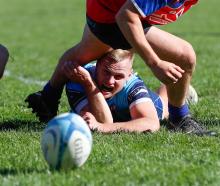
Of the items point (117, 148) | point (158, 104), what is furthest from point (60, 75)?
point (117, 148)

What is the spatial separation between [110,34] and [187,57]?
27.5 inches

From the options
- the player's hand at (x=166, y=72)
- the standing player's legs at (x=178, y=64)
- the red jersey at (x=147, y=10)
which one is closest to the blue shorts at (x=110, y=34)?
the red jersey at (x=147, y=10)

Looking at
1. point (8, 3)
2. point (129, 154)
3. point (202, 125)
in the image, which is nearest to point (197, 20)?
point (8, 3)

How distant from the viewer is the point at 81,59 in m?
6.57

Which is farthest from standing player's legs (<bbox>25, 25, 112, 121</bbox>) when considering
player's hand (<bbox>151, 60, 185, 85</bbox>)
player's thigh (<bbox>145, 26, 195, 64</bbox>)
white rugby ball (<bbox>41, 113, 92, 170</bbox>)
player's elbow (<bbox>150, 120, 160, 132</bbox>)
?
white rugby ball (<bbox>41, 113, 92, 170</bbox>)

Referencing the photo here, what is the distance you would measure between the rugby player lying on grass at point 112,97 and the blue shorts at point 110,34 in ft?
0.80

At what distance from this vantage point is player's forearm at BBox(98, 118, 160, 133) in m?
6.16

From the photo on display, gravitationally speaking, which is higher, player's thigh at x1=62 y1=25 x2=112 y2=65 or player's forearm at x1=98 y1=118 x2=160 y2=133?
player's thigh at x1=62 y1=25 x2=112 y2=65

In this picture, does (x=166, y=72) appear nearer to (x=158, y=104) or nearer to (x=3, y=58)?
(x=158, y=104)

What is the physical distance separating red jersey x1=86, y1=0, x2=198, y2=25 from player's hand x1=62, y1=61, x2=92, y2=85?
48 cm

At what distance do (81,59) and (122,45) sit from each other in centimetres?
53

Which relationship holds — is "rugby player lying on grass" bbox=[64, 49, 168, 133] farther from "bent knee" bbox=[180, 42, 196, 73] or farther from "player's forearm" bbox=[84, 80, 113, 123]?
"bent knee" bbox=[180, 42, 196, 73]

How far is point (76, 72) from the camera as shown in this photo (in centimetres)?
641

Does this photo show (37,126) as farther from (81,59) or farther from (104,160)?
(104,160)
